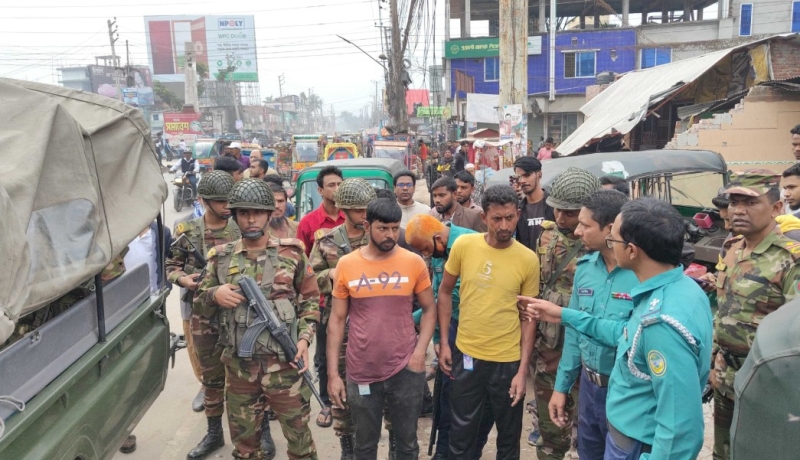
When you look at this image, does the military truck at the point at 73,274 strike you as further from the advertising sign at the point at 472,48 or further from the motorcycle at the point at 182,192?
the advertising sign at the point at 472,48

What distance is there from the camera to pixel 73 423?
7.71 ft

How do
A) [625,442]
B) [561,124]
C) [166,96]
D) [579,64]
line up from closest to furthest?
[625,442] → [579,64] → [561,124] → [166,96]

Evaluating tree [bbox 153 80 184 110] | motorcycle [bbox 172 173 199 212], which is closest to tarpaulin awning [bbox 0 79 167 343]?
motorcycle [bbox 172 173 199 212]

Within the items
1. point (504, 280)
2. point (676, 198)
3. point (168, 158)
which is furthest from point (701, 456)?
point (168, 158)

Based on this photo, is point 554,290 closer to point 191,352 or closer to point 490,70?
point 191,352

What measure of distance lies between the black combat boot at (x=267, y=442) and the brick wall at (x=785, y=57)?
11247 mm

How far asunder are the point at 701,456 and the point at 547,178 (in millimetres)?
3007

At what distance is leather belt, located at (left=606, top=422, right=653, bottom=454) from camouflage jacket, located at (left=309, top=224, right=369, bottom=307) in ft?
7.18

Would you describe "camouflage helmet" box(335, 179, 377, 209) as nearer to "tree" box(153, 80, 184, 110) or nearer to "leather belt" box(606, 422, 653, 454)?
"leather belt" box(606, 422, 653, 454)

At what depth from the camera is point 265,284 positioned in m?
3.18

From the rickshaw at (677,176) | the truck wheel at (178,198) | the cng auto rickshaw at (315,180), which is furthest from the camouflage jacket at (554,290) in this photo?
the truck wheel at (178,198)

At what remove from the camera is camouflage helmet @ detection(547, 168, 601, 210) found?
9.96 ft

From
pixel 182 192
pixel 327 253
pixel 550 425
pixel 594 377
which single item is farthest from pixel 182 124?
pixel 594 377

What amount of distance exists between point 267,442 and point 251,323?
127 centimetres
